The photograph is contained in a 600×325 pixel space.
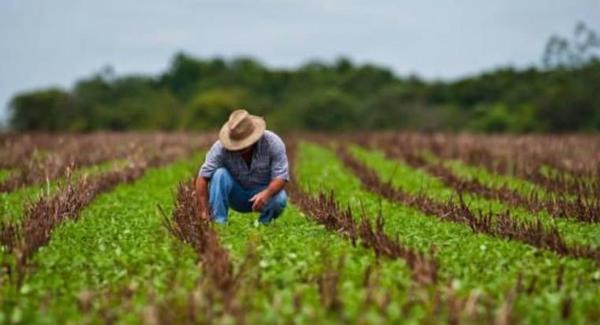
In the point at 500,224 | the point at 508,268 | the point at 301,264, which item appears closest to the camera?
the point at 301,264

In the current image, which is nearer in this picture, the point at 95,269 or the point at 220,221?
the point at 95,269

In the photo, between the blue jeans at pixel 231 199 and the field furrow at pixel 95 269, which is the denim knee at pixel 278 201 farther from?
the field furrow at pixel 95 269

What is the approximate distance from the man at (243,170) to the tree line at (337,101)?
157 feet

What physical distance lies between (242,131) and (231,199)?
3.41 ft

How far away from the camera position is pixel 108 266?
6.41 metres

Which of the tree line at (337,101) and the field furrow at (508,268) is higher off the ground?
the field furrow at (508,268)

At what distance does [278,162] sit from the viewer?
832cm

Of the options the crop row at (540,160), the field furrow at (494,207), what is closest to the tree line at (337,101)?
the crop row at (540,160)

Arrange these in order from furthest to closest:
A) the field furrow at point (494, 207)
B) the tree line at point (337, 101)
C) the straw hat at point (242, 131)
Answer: the tree line at point (337, 101)
the straw hat at point (242, 131)
the field furrow at point (494, 207)

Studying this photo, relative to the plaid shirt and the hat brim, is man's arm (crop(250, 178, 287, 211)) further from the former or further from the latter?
the hat brim

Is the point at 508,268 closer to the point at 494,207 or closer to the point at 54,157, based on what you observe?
the point at 494,207

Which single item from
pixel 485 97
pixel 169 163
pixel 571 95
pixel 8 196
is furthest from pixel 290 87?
pixel 8 196

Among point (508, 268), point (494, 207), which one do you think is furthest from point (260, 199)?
point (494, 207)

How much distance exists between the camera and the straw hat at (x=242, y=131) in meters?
8.02
